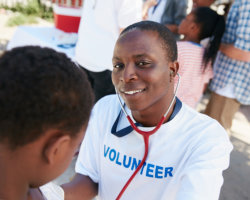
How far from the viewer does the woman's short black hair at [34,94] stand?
0.55m

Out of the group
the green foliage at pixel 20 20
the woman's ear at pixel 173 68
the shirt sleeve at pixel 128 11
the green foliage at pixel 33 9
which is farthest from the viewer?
the green foliage at pixel 33 9

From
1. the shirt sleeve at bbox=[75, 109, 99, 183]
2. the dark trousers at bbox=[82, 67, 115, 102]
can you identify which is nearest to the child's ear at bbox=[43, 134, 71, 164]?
the shirt sleeve at bbox=[75, 109, 99, 183]

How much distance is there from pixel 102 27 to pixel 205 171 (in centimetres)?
172

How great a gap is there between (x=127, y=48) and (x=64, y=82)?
57 cm

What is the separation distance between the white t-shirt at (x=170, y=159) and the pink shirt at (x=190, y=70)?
1.05 metres

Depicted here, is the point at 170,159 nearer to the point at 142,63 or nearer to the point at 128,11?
the point at 142,63

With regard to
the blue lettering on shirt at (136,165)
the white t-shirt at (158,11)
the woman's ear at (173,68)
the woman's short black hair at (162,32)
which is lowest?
the blue lettering on shirt at (136,165)

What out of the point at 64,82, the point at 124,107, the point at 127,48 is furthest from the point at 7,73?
the point at 124,107

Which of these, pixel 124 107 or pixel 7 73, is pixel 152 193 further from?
pixel 7 73

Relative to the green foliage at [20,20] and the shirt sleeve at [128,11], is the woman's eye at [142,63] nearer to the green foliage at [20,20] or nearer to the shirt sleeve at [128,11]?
the shirt sleeve at [128,11]

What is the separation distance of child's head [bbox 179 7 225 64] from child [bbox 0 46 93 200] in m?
1.98

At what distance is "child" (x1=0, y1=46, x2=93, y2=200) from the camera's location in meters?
0.55

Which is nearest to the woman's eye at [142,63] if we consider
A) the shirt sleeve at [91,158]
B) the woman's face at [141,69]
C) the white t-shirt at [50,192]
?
the woman's face at [141,69]

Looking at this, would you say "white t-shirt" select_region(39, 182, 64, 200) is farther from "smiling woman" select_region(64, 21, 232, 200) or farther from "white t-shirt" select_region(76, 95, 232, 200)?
"white t-shirt" select_region(76, 95, 232, 200)
